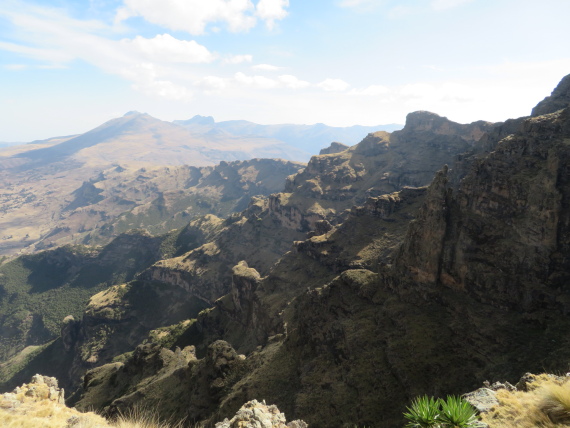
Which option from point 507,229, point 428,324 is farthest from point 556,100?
point 428,324

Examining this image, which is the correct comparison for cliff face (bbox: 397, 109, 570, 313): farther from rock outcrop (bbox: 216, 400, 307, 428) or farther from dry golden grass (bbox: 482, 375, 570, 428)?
rock outcrop (bbox: 216, 400, 307, 428)

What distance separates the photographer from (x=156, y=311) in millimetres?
186875

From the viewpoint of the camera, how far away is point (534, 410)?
57.1 ft

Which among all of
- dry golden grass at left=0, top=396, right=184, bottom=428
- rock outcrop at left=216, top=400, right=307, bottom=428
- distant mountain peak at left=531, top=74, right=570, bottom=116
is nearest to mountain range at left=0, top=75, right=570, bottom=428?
rock outcrop at left=216, top=400, right=307, bottom=428

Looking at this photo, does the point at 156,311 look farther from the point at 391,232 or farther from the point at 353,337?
the point at 353,337

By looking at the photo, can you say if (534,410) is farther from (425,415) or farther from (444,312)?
(444,312)

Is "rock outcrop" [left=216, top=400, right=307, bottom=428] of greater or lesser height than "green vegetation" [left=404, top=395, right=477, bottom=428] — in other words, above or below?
below

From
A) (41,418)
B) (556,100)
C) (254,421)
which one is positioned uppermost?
(556,100)

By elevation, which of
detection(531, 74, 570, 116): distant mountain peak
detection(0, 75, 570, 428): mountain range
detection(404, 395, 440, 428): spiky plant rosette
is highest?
detection(531, 74, 570, 116): distant mountain peak

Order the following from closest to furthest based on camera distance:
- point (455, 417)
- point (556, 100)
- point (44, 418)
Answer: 1. point (455, 417)
2. point (44, 418)
3. point (556, 100)

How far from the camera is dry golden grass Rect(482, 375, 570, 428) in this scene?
1597 cm

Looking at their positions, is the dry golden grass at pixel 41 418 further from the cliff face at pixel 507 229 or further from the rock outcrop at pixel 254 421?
the cliff face at pixel 507 229

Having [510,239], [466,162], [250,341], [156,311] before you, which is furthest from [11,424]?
[156,311]

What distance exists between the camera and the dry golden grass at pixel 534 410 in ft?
52.4
